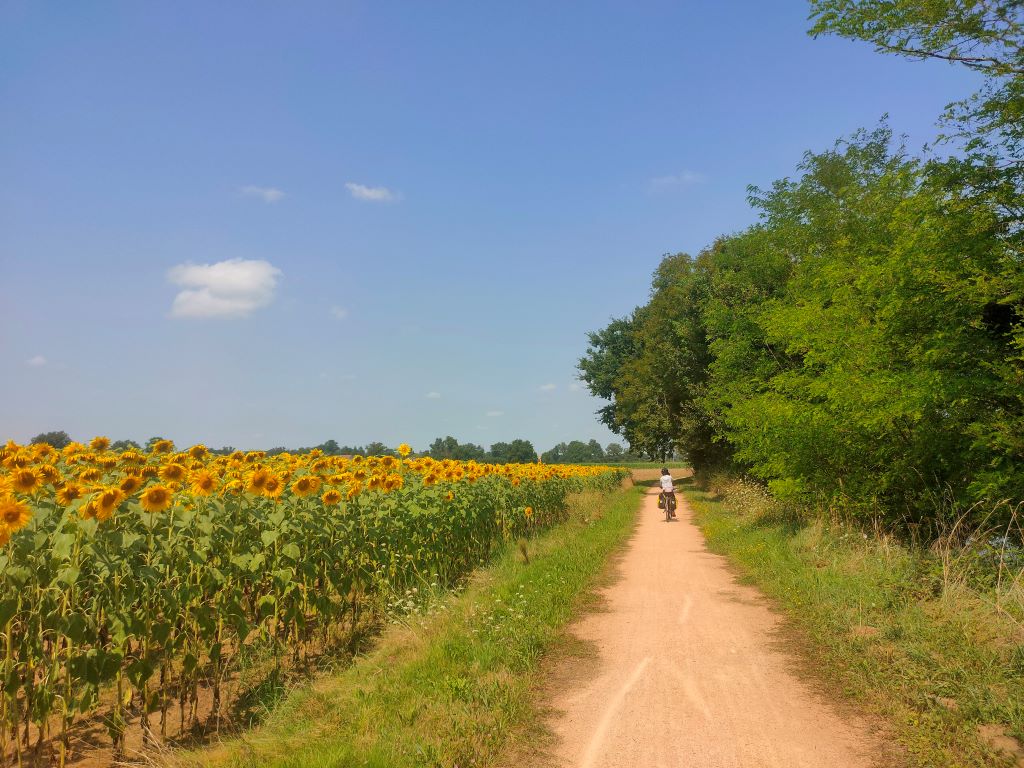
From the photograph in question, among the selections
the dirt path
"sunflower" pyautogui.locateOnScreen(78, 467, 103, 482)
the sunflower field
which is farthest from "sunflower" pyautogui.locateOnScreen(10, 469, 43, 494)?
the dirt path

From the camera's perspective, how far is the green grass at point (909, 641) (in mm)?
4762

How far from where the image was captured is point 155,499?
5.18 metres

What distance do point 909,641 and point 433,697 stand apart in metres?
4.96

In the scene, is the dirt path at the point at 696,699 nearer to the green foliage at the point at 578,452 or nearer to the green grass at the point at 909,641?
the green grass at the point at 909,641

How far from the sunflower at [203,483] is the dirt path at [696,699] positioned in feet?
12.3

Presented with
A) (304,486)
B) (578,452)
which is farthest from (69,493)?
(578,452)

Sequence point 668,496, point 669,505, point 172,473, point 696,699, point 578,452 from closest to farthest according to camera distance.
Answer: point 696,699 < point 172,473 < point 669,505 < point 668,496 < point 578,452

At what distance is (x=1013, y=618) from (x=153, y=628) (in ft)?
26.7

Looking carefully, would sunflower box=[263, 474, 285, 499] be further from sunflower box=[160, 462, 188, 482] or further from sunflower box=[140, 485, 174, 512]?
sunflower box=[140, 485, 174, 512]

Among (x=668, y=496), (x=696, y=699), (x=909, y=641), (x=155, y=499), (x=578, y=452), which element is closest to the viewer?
(x=155, y=499)

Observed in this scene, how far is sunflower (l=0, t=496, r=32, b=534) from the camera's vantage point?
14.3ft

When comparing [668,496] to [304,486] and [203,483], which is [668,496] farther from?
[203,483]

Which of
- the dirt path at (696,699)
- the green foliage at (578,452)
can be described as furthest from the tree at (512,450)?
the dirt path at (696,699)

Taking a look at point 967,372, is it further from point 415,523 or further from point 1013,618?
point 415,523
